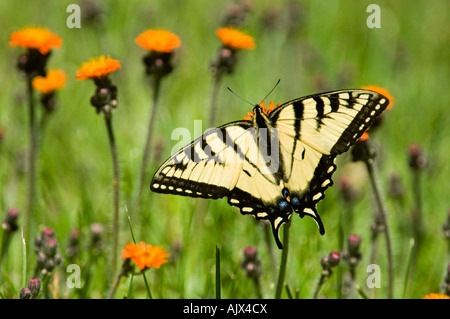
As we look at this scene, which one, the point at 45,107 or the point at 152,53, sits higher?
the point at 152,53

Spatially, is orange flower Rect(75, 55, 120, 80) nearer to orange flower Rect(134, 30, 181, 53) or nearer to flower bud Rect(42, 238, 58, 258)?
orange flower Rect(134, 30, 181, 53)

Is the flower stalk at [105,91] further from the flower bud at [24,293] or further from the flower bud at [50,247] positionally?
the flower bud at [24,293]

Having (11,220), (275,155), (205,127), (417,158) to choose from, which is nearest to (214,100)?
(205,127)

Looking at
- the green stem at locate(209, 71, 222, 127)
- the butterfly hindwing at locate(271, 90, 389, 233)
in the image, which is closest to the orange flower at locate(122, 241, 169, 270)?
the butterfly hindwing at locate(271, 90, 389, 233)

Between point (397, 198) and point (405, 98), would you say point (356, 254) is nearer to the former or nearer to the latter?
point (397, 198)

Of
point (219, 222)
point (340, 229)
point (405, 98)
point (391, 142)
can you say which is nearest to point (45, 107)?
point (219, 222)

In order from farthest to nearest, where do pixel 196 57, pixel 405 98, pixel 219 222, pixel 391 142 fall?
pixel 196 57
pixel 405 98
pixel 391 142
pixel 219 222

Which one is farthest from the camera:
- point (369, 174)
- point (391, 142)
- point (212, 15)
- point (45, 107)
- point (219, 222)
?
point (212, 15)

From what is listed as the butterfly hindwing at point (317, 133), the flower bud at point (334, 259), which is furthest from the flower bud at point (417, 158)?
Answer: the flower bud at point (334, 259)
